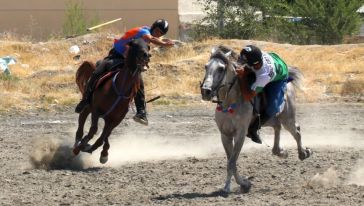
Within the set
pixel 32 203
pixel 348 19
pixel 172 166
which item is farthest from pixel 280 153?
pixel 348 19

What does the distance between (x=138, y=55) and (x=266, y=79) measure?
205 cm

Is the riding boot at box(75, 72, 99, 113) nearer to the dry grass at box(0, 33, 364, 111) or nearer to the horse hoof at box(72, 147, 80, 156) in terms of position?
the horse hoof at box(72, 147, 80, 156)

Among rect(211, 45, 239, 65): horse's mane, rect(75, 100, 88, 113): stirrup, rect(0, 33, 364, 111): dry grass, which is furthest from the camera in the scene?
rect(0, 33, 364, 111): dry grass

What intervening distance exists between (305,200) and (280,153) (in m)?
2.28

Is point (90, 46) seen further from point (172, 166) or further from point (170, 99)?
point (172, 166)

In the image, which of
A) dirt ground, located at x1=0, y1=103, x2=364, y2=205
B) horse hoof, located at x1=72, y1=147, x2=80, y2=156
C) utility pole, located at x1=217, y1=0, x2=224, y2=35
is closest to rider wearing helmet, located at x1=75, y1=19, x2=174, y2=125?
horse hoof, located at x1=72, y1=147, x2=80, y2=156

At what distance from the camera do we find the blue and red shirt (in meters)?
11.2

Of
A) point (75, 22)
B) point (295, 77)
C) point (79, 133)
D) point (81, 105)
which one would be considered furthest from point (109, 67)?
point (75, 22)

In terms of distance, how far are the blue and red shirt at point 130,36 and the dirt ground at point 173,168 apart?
1558mm

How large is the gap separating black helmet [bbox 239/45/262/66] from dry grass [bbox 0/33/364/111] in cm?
1057

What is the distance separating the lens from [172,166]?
439 inches

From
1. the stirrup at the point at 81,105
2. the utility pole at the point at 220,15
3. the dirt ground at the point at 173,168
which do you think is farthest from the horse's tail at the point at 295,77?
the utility pole at the point at 220,15

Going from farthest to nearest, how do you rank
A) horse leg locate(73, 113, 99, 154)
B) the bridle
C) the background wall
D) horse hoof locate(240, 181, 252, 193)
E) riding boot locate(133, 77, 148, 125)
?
the background wall
riding boot locate(133, 77, 148, 125)
horse leg locate(73, 113, 99, 154)
horse hoof locate(240, 181, 252, 193)
the bridle

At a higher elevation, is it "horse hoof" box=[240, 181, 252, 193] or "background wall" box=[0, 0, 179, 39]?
"horse hoof" box=[240, 181, 252, 193]
